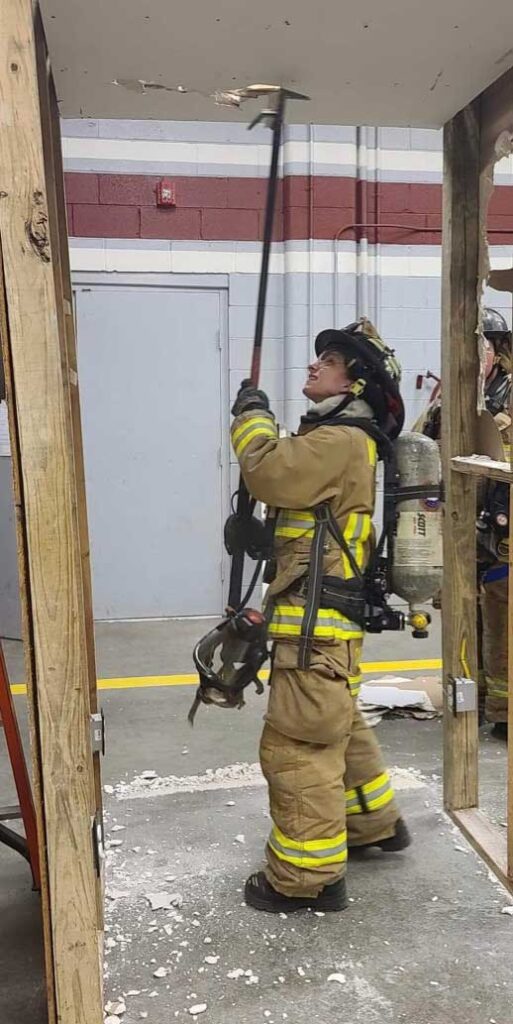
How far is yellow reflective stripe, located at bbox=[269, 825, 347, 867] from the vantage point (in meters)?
2.64

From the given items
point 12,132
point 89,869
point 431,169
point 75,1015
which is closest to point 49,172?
point 12,132

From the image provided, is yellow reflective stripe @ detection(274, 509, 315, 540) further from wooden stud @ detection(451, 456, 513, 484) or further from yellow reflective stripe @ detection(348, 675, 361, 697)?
wooden stud @ detection(451, 456, 513, 484)

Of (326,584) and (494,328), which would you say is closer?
(326,584)

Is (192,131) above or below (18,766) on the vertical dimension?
above

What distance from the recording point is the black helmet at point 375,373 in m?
2.80

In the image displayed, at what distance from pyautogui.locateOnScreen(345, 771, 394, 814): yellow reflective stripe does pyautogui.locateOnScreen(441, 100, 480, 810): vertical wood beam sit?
1.26 ft

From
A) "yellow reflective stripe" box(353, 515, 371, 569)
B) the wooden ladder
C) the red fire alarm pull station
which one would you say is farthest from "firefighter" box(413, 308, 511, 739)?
the red fire alarm pull station

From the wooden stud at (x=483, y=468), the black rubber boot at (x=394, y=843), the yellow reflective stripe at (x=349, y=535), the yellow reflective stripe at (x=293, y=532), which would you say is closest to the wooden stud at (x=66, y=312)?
the yellow reflective stripe at (x=293, y=532)

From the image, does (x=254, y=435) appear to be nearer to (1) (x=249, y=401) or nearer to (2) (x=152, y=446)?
(1) (x=249, y=401)

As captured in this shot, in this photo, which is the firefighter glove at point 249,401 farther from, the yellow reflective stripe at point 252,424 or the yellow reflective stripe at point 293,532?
the yellow reflective stripe at point 293,532

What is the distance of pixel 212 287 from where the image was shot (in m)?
6.33

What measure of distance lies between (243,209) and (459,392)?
3677 mm

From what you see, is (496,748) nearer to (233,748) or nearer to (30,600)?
(233,748)

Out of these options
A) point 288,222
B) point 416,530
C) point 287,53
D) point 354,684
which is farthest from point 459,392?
point 288,222
